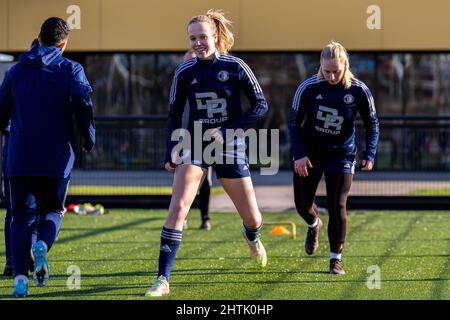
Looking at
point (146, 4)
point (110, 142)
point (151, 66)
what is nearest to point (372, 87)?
point (151, 66)

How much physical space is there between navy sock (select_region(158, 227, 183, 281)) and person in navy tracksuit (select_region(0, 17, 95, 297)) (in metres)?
0.79

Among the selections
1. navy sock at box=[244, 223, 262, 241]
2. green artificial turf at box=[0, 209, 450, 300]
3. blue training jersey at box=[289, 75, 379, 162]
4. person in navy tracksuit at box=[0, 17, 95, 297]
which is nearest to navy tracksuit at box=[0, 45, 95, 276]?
person in navy tracksuit at box=[0, 17, 95, 297]

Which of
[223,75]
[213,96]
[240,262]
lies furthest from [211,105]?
[240,262]

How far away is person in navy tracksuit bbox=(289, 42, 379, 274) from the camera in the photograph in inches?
335

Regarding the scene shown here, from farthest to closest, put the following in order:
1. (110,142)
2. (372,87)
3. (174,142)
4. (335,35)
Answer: (372,87), (335,35), (110,142), (174,142)

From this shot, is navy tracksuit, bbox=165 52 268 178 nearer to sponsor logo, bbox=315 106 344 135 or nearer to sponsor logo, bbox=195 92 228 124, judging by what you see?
sponsor logo, bbox=195 92 228 124

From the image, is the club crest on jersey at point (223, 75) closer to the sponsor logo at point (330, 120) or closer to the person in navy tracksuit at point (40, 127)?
the person in navy tracksuit at point (40, 127)

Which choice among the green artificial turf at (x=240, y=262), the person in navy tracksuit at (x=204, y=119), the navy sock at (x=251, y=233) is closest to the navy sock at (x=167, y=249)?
the person in navy tracksuit at (x=204, y=119)

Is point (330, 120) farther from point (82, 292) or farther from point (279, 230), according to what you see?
point (279, 230)

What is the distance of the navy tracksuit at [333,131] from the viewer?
851 cm

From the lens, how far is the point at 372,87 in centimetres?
2533

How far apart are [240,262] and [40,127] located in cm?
296

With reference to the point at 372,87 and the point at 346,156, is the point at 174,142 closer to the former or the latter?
the point at 346,156
